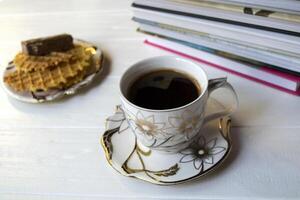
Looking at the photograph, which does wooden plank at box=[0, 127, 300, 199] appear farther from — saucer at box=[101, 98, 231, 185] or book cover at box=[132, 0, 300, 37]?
book cover at box=[132, 0, 300, 37]

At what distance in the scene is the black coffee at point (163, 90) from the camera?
0.45 m

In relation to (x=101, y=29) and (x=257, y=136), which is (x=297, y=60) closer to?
(x=257, y=136)

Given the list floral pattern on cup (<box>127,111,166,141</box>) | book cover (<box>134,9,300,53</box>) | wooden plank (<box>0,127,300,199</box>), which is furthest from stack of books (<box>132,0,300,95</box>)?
floral pattern on cup (<box>127,111,166,141</box>)

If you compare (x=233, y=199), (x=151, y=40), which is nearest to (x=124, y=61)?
(x=151, y=40)

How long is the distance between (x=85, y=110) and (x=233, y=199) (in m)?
0.26

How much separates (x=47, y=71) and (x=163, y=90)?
0.76 feet

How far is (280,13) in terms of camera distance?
462 millimetres

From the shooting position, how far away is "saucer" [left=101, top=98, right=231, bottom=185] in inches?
16.6

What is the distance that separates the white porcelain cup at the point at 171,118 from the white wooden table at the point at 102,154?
0.16ft

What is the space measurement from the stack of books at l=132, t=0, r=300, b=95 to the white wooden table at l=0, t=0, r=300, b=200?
0.02m

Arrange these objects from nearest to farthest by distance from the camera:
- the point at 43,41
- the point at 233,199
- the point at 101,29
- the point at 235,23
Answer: the point at 233,199 → the point at 235,23 → the point at 43,41 → the point at 101,29

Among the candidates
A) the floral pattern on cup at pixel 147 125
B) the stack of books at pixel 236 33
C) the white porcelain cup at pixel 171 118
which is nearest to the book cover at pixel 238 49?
the stack of books at pixel 236 33

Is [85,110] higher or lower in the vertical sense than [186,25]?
lower

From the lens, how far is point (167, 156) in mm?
450
